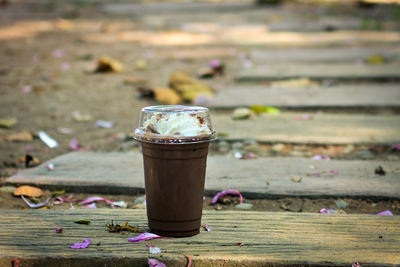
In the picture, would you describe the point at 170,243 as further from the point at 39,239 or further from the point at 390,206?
the point at 390,206

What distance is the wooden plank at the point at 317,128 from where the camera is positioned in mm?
2908

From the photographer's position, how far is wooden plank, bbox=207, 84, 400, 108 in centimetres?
365

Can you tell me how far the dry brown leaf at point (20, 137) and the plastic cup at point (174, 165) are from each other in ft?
5.63

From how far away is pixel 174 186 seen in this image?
5.26 feet

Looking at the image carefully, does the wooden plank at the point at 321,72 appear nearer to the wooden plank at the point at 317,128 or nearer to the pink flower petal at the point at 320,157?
the wooden plank at the point at 317,128

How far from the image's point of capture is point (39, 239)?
63.6 inches

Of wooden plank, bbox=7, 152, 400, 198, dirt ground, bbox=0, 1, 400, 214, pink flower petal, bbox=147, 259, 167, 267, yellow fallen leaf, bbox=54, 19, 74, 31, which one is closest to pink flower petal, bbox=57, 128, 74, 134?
dirt ground, bbox=0, 1, 400, 214

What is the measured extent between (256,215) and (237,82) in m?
2.90

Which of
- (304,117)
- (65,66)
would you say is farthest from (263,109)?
(65,66)

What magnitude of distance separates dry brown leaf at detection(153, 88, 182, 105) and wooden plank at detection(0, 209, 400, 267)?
80.8 inches

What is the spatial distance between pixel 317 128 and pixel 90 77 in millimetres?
2572

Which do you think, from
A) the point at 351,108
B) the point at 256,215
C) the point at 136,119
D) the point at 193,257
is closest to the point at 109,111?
the point at 136,119

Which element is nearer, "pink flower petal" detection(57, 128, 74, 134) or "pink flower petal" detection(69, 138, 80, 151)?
"pink flower petal" detection(69, 138, 80, 151)

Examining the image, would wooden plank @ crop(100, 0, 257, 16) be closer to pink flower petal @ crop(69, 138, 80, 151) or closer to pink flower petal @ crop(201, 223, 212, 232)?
pink flower petal @ crop(69, 138, 80, 151)
